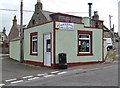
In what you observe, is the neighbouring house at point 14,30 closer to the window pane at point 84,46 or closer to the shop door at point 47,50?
the window pane at point 84,46

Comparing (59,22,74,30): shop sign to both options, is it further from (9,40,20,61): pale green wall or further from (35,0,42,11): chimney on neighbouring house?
(35,0,42,11): chimney on neighbouring house

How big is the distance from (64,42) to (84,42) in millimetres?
2383

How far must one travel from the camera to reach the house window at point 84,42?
22250 millimetres

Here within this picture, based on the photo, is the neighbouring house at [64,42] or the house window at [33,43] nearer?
the neighbouring house at [64,42]

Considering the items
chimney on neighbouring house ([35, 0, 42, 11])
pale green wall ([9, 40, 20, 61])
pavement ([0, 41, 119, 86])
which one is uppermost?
chimney on neighbouring house ([35, 0, 42, 11])

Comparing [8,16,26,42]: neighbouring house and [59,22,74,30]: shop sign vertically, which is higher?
[8,16,26,42]: neighbouring house

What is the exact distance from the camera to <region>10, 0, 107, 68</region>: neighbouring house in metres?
20.8

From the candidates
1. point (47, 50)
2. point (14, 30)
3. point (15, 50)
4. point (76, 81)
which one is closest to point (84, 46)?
point (47, 50)

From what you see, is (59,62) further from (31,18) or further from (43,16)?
(31,18)

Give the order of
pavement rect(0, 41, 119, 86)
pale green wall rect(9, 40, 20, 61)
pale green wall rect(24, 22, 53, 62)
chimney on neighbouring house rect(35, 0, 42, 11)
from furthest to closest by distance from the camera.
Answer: chimney on neighbouring house rect(35, 0, 42, 11) → pale green wall rect(9, 40, 20, 61) → pale green wall rect(24, 22, 53, 62) → pavement rect(0, 41, 119, 86)

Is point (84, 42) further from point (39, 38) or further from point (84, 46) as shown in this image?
point (39, 38)

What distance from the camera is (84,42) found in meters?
22.7

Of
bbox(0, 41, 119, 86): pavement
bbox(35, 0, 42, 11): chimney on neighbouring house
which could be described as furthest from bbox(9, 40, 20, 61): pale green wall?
bbox(35, 0, 42, 11): chimney on neighbouring house

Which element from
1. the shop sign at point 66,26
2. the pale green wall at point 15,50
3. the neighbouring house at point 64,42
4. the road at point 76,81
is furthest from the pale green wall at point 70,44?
the pale green wall at point 15,50
